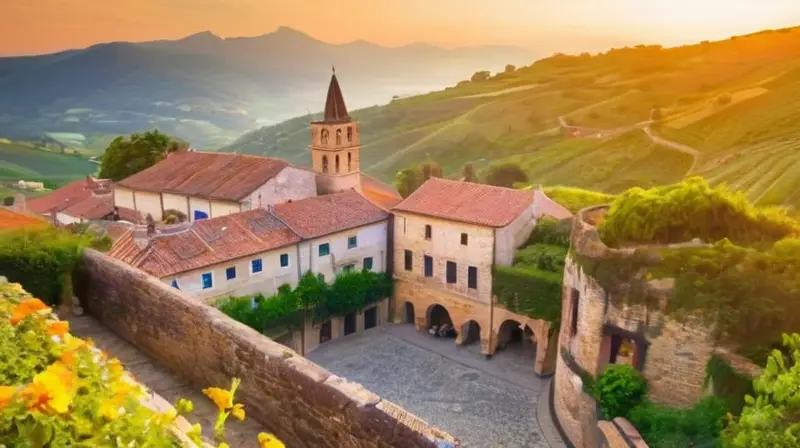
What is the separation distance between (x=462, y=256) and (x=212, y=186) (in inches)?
543

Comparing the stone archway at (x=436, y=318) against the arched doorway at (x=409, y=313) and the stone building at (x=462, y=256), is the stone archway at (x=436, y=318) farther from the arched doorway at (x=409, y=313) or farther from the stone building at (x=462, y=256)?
the arched doorway at (x=409, y=313)

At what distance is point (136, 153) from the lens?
43.3m

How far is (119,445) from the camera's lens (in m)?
2.53

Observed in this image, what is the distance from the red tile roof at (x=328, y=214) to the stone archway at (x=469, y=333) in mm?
6428

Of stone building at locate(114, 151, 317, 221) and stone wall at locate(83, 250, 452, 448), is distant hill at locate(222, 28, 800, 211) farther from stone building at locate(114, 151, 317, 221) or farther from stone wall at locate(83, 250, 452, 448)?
stone wall at locate(83, 250, 452, 448)

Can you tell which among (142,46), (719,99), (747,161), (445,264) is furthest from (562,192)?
(142,46)

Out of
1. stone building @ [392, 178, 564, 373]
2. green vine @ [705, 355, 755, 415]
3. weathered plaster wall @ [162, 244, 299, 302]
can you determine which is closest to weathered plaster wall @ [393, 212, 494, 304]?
stone building @ [392, 178, 564, 373]

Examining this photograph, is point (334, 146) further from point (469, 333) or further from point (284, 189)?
point (469, 333)

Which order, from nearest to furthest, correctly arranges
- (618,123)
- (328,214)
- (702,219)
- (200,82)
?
(702,219) < (328,214) < (618,123) < (200,82)

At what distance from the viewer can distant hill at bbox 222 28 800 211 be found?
1683 inches

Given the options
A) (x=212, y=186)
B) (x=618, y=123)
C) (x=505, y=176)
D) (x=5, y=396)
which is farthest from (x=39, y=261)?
(x=618, y=123)

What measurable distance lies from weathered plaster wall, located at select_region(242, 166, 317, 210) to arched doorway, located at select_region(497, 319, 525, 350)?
1263cm

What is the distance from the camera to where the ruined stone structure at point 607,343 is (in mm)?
15242

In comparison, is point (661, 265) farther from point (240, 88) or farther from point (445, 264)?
point (240, 88)
